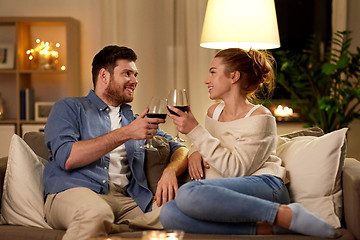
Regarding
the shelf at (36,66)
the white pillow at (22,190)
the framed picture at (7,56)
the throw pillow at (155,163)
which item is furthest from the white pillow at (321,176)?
the framed picture at (7,56)

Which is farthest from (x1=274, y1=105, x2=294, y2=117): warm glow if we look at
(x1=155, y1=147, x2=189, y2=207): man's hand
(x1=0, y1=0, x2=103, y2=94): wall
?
(x1=0, y1=0, x2=103, y2=94): wall

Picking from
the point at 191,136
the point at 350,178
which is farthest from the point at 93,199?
the point at 350,178

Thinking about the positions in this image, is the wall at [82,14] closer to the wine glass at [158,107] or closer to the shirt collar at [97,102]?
the shirt collar at [97,102]

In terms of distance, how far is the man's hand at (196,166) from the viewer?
2305mm

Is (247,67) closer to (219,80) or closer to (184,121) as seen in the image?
(219,80)

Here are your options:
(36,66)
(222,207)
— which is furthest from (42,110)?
(222,207)

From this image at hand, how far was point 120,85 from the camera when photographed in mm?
2508

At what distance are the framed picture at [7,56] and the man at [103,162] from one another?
228 centimetres

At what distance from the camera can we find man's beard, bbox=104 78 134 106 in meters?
2.51

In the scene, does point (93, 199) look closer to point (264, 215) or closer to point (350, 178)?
point (264, 215)

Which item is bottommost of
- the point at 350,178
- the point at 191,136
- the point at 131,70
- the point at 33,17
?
the point at 350,178

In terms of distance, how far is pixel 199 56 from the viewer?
181 inches

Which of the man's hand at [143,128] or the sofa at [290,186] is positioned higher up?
the man's hand at [143,128]

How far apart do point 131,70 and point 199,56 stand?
6.94 feet
